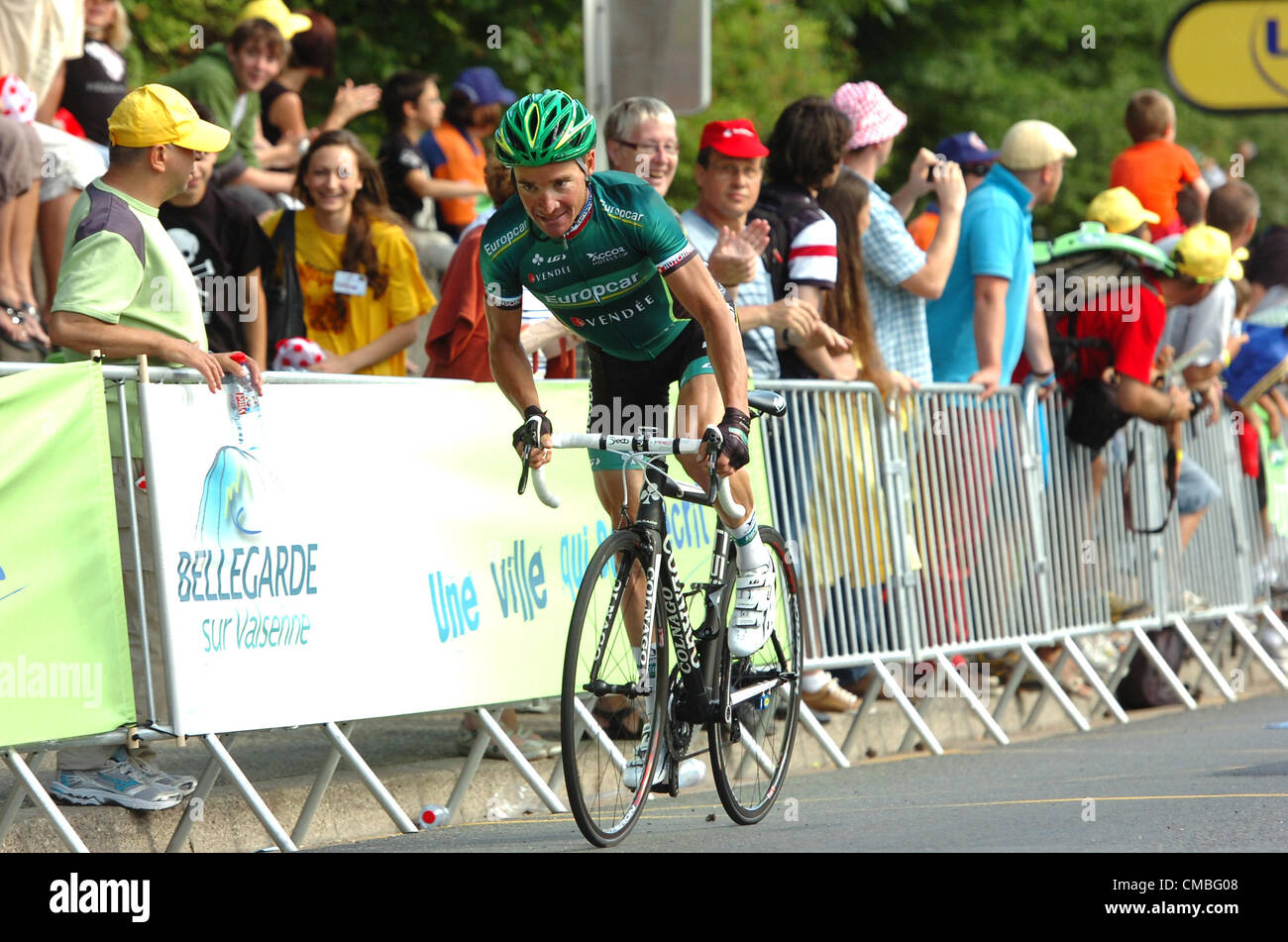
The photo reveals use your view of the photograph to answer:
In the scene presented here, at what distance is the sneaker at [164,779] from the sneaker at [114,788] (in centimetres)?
2

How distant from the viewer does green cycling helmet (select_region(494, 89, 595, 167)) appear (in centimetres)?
606

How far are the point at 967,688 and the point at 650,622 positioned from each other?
12.5ft

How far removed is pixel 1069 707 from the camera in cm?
1026

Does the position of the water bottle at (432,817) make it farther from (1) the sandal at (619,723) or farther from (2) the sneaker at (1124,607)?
(2) the sneaker at (1124,607)

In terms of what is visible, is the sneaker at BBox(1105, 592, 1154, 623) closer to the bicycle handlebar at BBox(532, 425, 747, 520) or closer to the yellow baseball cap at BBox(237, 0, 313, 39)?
the bicycle handlebar at BBox(532, 425, 747, 520)

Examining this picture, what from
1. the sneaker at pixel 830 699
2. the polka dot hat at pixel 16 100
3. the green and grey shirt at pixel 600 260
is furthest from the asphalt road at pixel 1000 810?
the polka dot hat at pixel 16 100

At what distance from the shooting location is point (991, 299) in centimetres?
990

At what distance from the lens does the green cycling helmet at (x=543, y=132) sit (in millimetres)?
6062

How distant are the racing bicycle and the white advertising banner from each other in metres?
0.61

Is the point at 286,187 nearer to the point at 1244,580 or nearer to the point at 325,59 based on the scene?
the point at 325,59

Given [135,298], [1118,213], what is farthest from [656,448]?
[1118,213]

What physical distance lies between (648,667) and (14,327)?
145 inches

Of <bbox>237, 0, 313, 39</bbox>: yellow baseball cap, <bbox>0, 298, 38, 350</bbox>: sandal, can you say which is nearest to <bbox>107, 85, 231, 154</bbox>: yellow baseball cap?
<bbox>0, 298, 38, 350</bbox>: sandal

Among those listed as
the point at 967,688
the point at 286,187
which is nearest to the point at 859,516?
the point at 967,688
